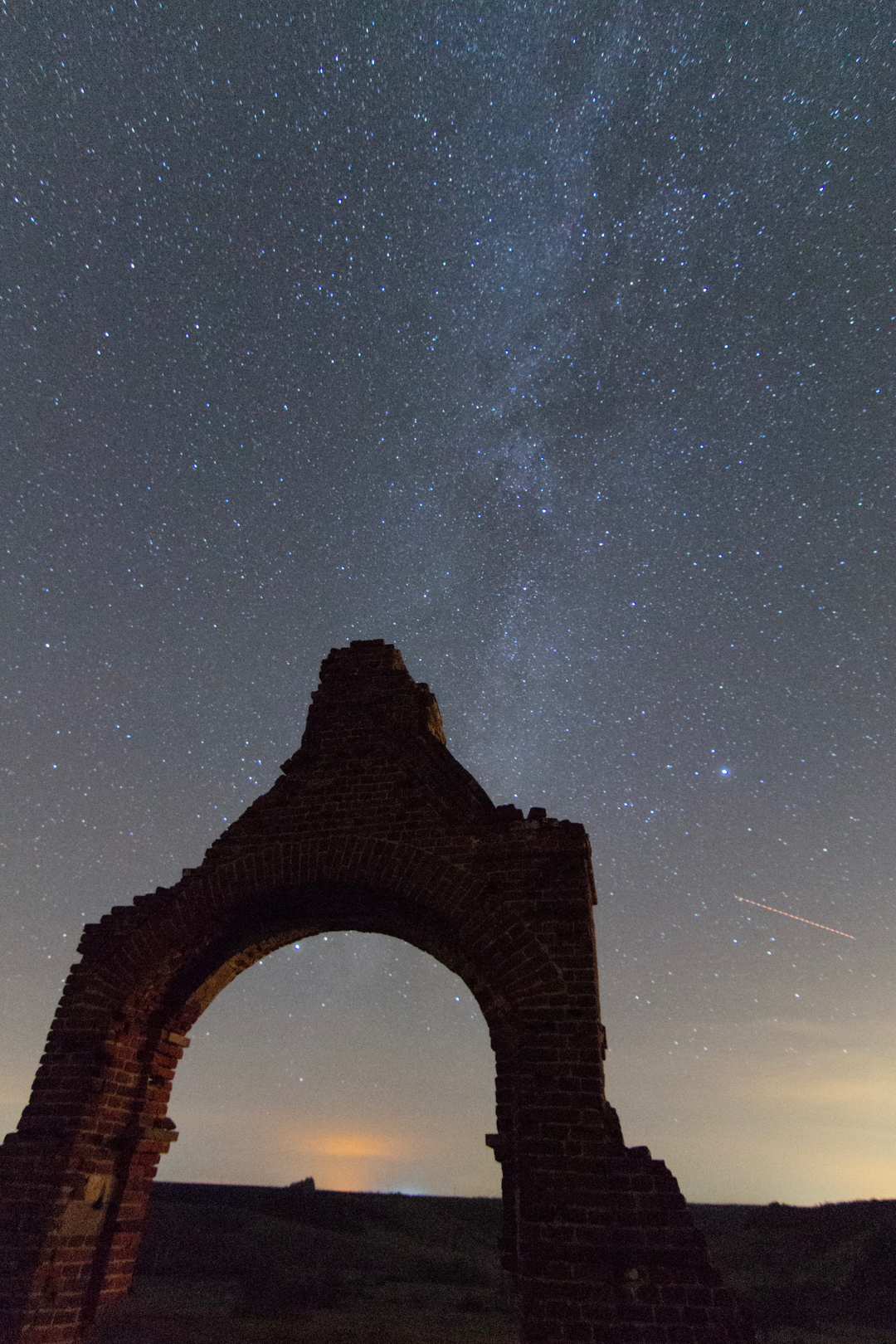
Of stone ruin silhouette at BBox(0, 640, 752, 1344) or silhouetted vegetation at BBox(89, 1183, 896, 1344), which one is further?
silhouetted vegetation at BBox(89, 1183, 896, 1344)

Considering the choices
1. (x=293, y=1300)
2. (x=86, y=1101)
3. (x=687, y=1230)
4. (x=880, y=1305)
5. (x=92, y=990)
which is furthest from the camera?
(x=880, y=1305)

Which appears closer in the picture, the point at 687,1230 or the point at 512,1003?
the point at 687,1230

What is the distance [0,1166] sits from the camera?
20.4 ft

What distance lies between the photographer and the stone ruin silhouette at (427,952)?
16.3ft

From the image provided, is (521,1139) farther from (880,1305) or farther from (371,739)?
(880,1305)

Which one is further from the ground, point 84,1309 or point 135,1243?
point 135,1243

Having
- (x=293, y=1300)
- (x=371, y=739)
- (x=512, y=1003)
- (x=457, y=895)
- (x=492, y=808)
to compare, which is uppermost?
(x=371, y=739)

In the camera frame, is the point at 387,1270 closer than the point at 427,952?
No

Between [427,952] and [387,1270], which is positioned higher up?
[427,952]

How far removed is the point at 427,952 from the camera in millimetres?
7559

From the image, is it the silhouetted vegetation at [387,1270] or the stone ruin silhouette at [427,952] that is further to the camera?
the silhouetted vegetation at [387,1270]

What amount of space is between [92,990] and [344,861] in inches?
107

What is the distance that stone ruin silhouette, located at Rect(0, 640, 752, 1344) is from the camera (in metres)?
4.98

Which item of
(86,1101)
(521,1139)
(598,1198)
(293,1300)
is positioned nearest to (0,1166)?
(86,1101)
